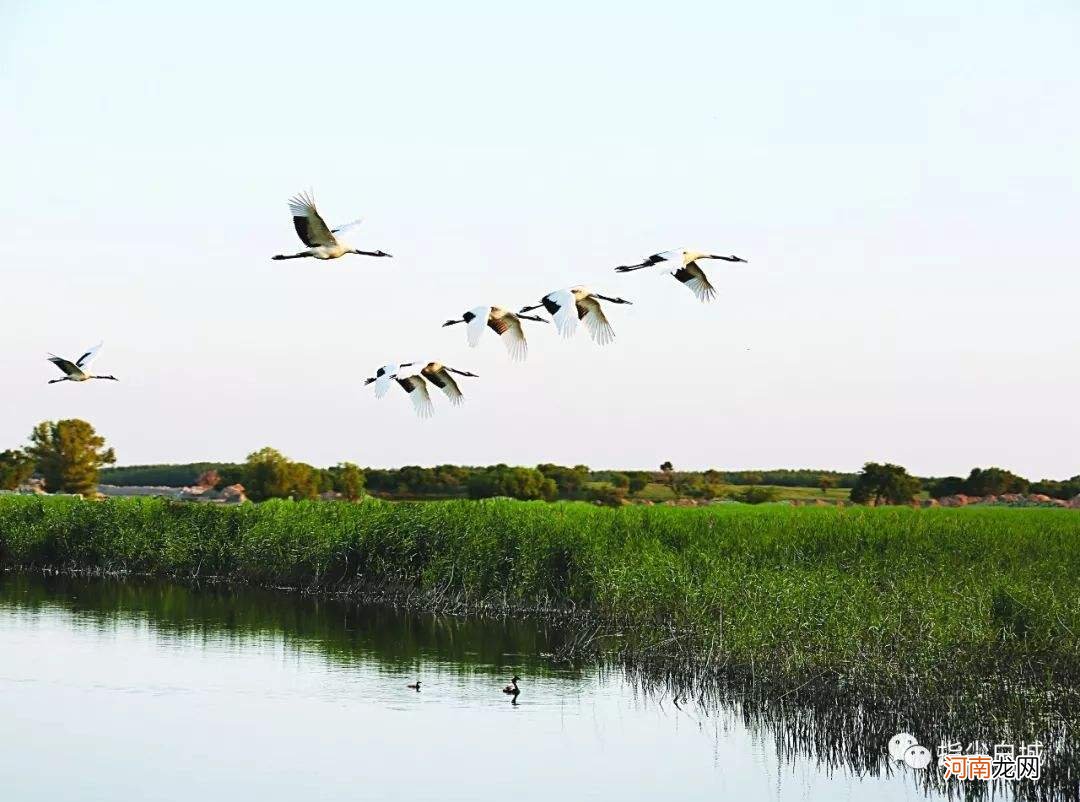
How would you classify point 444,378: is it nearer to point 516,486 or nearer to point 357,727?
point 357,727

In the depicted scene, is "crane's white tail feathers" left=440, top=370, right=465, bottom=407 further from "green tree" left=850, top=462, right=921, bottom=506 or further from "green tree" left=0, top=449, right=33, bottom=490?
"green tree" left=0, top=449, right=33, bottom=490

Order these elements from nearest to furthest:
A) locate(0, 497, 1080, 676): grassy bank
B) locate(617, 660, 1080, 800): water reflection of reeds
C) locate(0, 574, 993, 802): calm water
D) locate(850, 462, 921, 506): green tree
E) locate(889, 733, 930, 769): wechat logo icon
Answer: locate(617, 660, 1080, 800): water reflection of reeds
locate(889, 733, 930, 769): wechat logo icon
locate(0, 574, 993, 802): calm water
locate(0, 497, 1080, 676): grassy bank
locate(850, 462, 921, 506): green tree

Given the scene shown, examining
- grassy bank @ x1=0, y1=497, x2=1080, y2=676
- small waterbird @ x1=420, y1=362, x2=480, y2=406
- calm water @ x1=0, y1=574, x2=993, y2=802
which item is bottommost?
calm water @ x1=0, y1=574, x2=993, y2=802

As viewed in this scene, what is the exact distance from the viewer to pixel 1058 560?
20469 mm

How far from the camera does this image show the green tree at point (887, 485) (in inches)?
1980

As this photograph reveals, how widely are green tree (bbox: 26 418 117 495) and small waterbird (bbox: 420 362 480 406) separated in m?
54.0

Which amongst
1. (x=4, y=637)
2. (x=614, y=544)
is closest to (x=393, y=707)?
(x=614, y=544)

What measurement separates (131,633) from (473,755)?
9954 millimetres

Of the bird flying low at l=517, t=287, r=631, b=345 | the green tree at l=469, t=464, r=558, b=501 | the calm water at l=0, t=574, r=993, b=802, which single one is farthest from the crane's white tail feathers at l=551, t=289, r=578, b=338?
the green tree at l=469, t=464, r=558, b=501

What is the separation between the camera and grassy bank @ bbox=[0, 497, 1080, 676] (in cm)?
1428

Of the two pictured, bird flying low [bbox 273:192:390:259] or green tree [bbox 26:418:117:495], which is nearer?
bird flying low [bbox 273:192:390:259]

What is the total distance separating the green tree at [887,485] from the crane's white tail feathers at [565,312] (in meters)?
38.0

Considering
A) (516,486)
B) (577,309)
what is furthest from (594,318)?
(516,486)

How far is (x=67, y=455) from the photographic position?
6681cm
